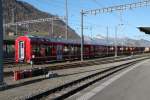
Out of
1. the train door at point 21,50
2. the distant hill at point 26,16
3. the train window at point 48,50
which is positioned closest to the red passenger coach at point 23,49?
the train door at point 21,50

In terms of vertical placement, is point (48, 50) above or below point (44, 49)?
below

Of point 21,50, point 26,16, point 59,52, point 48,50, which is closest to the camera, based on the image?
point 21,50

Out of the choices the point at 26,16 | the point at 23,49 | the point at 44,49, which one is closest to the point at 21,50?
the point at 23,49

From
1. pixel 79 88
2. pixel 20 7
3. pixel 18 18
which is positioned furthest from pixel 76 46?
pixel 20 7

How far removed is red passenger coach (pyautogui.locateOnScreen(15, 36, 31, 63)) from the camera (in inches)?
1559

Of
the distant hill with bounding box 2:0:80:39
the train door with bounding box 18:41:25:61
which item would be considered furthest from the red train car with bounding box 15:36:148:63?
the distant hill with bounding box 2:0:80:39

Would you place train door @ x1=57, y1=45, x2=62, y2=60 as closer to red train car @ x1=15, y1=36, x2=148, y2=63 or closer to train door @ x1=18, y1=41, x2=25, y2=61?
red train car @ x1=15, y1=36, x2=148, y2=63

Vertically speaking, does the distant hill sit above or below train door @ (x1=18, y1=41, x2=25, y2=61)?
above

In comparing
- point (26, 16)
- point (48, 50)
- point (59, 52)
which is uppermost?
point (26, 16)

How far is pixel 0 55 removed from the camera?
16.4 metres

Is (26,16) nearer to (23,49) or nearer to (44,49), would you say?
(44,49)

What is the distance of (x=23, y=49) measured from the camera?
40.7 meters

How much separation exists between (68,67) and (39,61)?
7250 mm

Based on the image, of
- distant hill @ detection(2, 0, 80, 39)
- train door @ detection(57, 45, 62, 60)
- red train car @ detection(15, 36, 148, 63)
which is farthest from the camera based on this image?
distant hill @ detection(2, 0, 80, 39)
